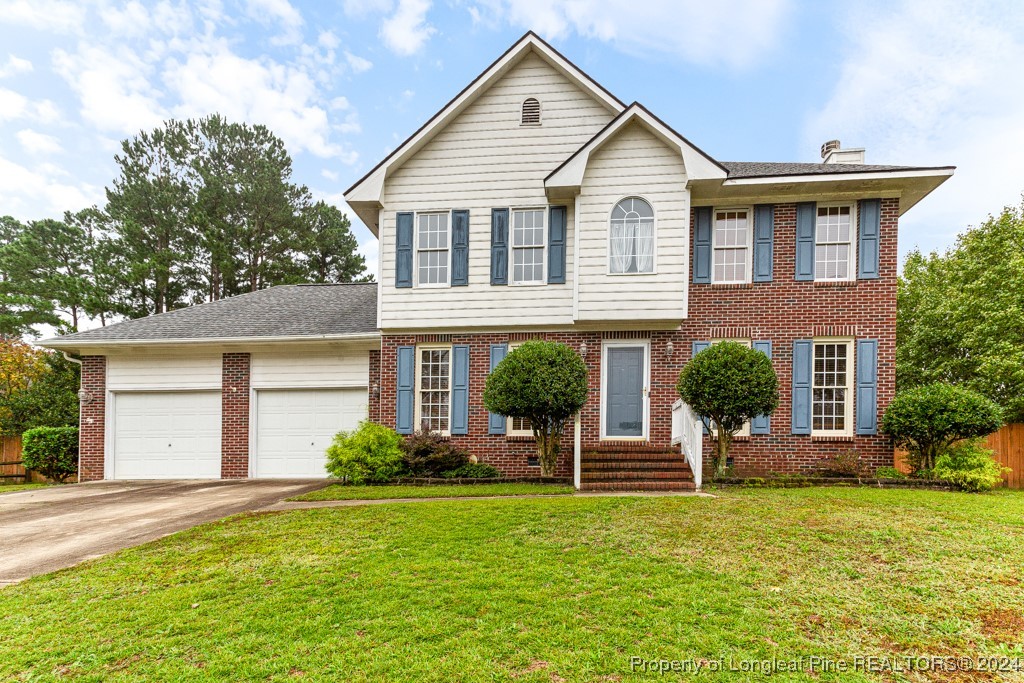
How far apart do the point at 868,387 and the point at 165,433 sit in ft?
53.2

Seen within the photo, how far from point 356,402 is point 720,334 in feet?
28.2

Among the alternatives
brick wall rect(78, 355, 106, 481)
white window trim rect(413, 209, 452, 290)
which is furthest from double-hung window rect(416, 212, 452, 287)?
brick wall rect(78, 355, 106, 481)

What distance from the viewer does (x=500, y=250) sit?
410 inches

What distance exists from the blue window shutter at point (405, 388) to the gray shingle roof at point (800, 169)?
7.85 m

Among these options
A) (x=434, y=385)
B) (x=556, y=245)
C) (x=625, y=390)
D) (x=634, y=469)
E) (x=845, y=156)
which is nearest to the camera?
(x=634, y=469)

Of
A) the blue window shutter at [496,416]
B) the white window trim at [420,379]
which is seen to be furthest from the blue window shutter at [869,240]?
the white window trim at [420,379]

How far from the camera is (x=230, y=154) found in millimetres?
25188

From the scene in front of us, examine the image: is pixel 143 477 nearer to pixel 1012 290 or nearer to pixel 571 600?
pixel 571 600

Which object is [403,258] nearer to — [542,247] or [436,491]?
[542,247]

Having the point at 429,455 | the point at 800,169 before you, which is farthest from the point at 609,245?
the point at 429,455

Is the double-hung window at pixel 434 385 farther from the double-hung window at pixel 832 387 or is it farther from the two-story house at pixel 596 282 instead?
the double-hung window at pixel 832 387

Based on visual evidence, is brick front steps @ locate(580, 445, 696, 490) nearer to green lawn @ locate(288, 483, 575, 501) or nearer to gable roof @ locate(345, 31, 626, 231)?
green lawn @ locate(288, 483, 575, 501)

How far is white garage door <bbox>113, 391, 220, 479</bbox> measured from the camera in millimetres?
11766

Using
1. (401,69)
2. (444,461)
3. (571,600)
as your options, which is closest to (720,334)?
(444,461)
